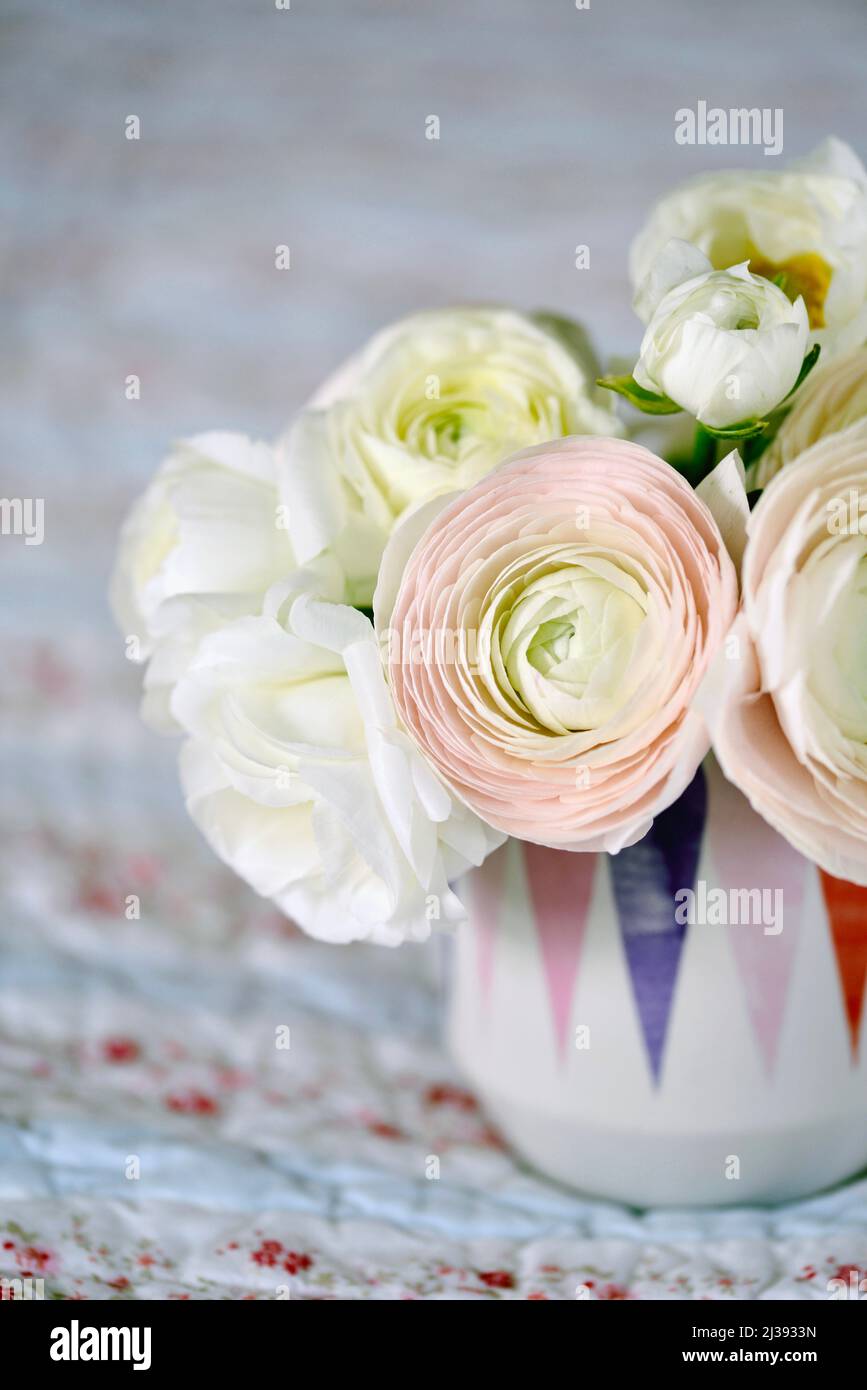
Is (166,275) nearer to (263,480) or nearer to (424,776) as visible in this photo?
(263,480)

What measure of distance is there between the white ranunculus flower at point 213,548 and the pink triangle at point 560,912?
16 centimetres

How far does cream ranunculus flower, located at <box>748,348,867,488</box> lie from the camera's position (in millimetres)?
435

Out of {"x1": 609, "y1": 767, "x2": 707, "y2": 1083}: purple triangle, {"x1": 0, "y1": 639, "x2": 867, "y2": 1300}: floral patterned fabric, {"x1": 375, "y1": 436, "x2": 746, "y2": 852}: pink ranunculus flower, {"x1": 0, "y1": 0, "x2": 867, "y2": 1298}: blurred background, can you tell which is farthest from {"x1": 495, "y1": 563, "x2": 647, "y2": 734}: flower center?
{"x1": 0, "y1": 0, "x2": 867, "y2": 1298}: blurred background

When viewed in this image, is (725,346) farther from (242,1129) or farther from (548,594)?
(242,1129)

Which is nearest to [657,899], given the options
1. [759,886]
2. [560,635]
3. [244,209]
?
[759,886]

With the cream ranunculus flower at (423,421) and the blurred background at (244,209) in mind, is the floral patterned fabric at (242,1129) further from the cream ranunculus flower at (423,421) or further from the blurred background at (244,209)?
the cream ranunculus flower at (423,421)

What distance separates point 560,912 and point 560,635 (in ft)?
0.51

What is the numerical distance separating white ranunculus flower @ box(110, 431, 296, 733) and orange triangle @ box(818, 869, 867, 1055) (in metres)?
0.25

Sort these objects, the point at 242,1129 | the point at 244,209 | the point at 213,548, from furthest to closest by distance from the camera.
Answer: the point at 244,209 < the point at 242,1129 < the point at 213,548

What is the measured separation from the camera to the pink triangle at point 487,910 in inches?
21.9

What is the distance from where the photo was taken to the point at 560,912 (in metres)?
0.53

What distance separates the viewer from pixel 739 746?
1.27 ft
